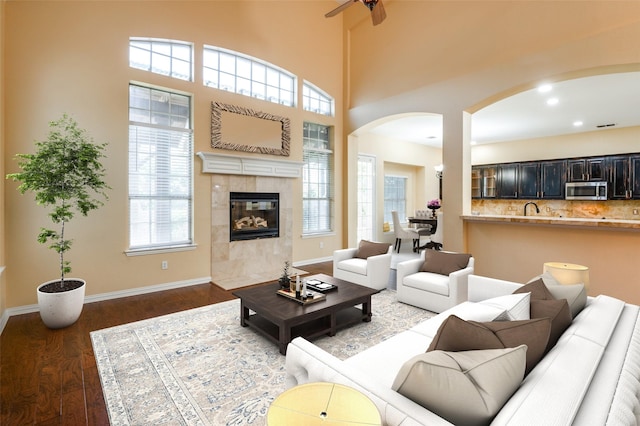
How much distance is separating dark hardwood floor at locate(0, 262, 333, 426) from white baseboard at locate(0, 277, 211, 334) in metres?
0.09

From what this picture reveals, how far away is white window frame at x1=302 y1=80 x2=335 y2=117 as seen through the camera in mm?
6527

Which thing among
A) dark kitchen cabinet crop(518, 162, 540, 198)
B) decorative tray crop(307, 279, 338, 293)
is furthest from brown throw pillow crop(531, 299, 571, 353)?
dark kitchen cabinet crop(518, 162, 540, 198)

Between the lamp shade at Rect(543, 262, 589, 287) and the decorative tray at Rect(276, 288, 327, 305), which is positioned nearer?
the lamp shade at Rect(543, 262, 589, 287)

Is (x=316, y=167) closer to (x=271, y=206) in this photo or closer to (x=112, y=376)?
(x=271, y=206)

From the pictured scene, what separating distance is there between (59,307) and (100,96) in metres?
2.73

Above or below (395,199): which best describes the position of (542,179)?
above

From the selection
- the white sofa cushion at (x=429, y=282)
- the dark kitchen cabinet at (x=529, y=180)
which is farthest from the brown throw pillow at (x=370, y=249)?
the dark kitchen cabinet at (x=529, y=180)

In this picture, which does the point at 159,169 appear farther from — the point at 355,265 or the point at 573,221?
the point at 573,221

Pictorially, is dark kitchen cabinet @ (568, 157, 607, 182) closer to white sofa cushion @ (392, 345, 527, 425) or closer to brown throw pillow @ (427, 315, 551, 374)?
brown throw pillow @ (427, 315, 551, 374)

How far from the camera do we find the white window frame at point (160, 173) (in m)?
4.51

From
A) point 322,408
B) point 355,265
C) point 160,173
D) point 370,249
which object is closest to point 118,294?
point 160,173

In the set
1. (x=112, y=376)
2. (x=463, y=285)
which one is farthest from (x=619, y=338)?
(x=112, y=376)

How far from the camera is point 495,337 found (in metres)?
1.30

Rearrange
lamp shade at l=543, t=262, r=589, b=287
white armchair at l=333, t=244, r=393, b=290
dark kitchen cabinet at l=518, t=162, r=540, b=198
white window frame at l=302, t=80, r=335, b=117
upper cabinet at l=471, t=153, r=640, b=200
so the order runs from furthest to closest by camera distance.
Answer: dark kitchen cabinet at l=518, t=162, r=540, b=198
upper cabinet at l=471, t=153, r=640, b=200
white window frame at l=302, t=80, r=335, b=117
white armchair at l=333, t=244, r=393, b=290
lamp shade at l=543, t=262, r=589, b=287
